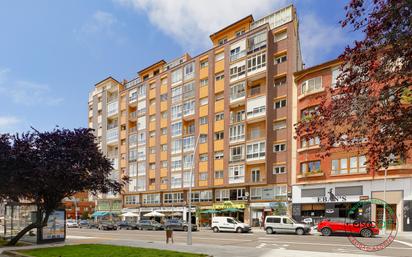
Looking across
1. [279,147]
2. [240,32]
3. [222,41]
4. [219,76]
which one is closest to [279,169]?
[279,147]

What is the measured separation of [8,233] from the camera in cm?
2791

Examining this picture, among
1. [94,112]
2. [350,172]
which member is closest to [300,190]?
[350,172]

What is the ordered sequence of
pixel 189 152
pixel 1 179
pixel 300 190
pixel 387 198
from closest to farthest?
pixel 1 179, pixel 387 198, pixel 300 190, pixel 189 152

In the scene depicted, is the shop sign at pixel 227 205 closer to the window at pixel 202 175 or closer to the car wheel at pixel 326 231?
the window at pixel 202 175

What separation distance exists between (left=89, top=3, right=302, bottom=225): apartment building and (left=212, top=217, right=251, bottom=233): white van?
261 inches

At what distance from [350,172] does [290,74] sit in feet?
46.7

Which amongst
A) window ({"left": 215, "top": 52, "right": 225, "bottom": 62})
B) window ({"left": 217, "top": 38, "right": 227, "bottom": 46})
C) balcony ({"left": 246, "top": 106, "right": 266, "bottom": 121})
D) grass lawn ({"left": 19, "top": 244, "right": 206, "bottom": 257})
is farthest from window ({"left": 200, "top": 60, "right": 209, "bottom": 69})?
grass lawn ({"left": 19, "top": 244, "right": 206, "bottom": 257})

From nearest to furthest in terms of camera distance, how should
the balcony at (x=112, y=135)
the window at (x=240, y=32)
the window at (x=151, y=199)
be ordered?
the window at (x=240, y=32) < the window at (x=151, y=199) < the balcony at (x=112, y=135)

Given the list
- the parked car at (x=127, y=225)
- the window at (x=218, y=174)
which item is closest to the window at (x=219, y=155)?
the window at (x=218, y=174)

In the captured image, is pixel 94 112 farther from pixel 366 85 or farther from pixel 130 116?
pixel 366 85

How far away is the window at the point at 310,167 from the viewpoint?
4578 centimetres

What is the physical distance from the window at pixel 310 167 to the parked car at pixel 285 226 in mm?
9942

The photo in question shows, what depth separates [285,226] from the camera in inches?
1460

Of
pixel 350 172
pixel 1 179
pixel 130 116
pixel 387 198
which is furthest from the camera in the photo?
pixel 130 116
